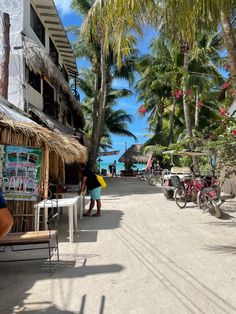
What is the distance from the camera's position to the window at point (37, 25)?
1512cm

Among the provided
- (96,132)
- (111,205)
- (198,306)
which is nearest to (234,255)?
(198,306)

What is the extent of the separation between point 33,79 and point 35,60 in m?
2.55

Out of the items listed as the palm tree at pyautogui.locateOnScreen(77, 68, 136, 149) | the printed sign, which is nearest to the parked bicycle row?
the printed sign

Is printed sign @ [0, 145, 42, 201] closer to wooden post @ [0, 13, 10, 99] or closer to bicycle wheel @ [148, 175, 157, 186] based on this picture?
wooden post @ [0, 13, 10, 99]

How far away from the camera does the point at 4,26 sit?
1196 cm

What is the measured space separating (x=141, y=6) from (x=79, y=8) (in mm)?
20771

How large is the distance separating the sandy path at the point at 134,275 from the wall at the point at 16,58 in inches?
248

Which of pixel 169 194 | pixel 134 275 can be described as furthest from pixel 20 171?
pixel 169 194

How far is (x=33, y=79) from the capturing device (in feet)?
48.6

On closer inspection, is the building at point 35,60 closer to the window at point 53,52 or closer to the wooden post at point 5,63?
the window at point 53,52

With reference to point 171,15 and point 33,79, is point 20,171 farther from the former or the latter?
point 33,79

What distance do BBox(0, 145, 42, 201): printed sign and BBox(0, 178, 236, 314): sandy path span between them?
1362 mm

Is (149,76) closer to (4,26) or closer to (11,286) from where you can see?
(4,26)

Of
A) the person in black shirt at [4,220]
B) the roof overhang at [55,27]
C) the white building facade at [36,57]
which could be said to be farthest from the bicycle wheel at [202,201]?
the roof overhang at [55,27]
